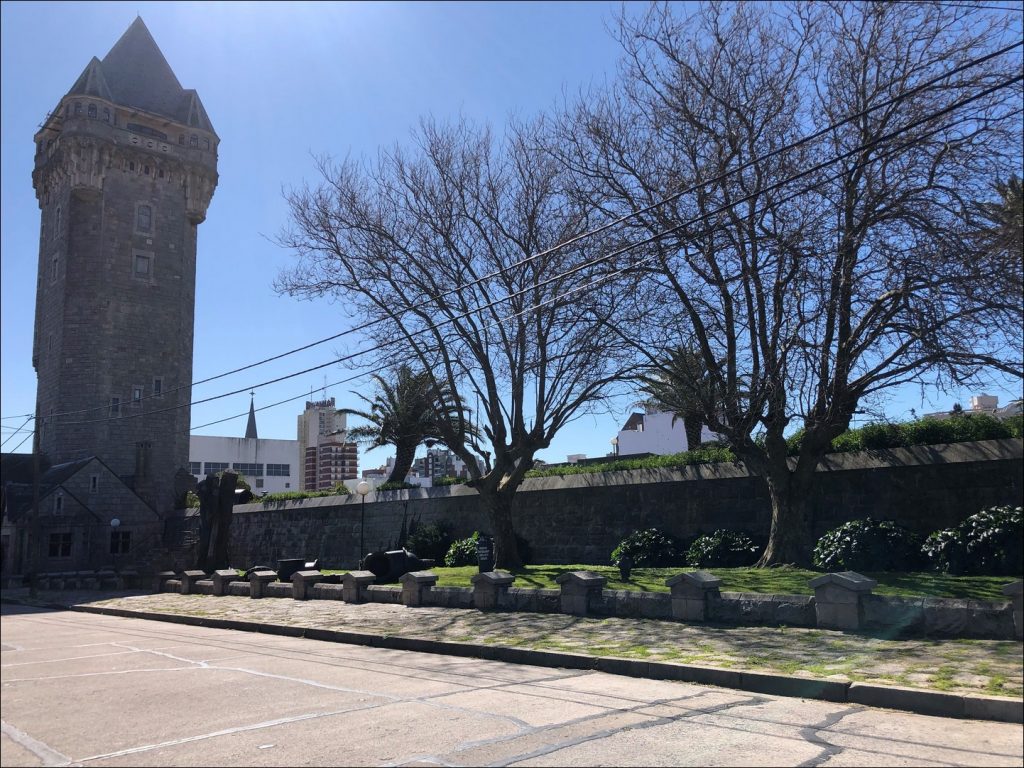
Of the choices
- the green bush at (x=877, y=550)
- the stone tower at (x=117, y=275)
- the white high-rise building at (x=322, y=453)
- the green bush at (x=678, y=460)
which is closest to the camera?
the green bush at (x=877, y=550)

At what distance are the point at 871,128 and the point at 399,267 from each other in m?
12.3

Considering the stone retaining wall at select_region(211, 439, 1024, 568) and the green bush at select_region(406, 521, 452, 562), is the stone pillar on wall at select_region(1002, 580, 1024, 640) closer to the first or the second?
the stone retaining wall at select_region(211, 439, 1024, 568)

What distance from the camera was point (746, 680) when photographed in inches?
348

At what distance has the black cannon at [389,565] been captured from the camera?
22203mm

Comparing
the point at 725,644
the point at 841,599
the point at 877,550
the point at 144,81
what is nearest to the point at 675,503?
the point at 877,550

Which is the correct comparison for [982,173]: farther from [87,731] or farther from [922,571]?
[87,731]

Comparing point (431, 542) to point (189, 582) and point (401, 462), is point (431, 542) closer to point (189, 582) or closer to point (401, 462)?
point (189, 582)

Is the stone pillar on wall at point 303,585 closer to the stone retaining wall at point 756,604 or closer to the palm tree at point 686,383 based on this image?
the stone retaining wall at point 756,604

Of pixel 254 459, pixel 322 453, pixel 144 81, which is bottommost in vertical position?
pixel 254 459

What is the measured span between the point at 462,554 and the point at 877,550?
535 inches

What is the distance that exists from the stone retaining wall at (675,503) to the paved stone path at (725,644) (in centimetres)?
714

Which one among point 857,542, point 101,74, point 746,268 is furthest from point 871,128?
point 101,74

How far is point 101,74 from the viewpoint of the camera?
2237 inches

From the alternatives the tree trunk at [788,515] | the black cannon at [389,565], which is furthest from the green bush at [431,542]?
the tree trunk at [788,515]
